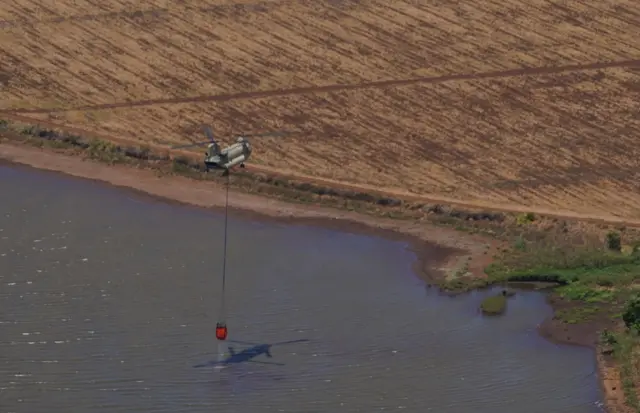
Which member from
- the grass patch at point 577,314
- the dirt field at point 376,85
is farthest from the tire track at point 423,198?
the grass patch at point 577,314

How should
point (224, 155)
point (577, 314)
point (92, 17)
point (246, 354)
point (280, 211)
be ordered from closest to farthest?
1. point (246, 354)
2. point (224, 155)
3. point (577, 314)
4. point (280, 211)
5. point (92, 17)

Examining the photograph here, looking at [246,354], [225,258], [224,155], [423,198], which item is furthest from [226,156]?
[423,198]

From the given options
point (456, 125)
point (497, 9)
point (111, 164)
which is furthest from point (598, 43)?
point (111, 164)

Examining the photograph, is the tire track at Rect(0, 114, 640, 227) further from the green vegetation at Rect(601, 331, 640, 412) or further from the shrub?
the green vegetation at Rect(601, 331, 640, 412)

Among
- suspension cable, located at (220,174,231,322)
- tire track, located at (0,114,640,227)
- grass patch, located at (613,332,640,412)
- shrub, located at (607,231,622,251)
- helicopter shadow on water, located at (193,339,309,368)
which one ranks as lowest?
A: helicopter shadow on water, located at (193,339,309,368)

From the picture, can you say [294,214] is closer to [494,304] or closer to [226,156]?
[226,156]

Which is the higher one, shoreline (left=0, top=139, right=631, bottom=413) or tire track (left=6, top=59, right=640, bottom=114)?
tire track (left=6, top=59, right=640, bottom=114)

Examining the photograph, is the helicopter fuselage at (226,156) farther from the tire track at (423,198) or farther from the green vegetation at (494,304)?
the tire track at (423,198)

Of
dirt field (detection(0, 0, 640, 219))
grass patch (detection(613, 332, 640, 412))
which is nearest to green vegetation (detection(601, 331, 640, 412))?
grass patch (detection(613, 332, 640, 412))
